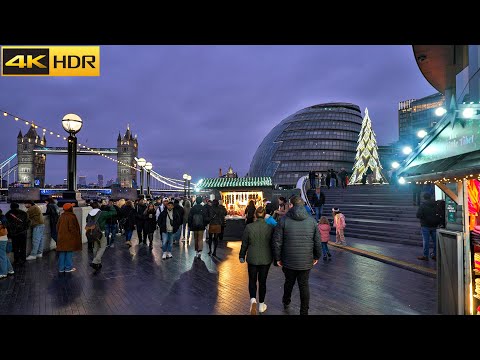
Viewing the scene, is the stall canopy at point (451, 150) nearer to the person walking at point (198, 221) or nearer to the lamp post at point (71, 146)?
the person walking at point (198, 221)

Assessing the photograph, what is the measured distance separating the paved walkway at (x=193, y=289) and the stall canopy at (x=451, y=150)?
98.2 inches

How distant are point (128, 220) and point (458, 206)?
11.7m

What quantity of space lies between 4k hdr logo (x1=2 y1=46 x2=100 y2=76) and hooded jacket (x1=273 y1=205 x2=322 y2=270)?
4.13 meters

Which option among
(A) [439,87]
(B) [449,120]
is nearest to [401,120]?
(A) [439,87]

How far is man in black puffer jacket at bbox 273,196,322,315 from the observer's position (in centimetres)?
505

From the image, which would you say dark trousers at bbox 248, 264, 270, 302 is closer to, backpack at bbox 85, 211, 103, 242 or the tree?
backpack at bbox 85, 211, 103, 242

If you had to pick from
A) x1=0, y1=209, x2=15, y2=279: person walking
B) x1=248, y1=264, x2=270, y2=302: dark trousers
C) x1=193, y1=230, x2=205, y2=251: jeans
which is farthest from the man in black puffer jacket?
x1=0, y1=209, x2=15, y2=279: person walking

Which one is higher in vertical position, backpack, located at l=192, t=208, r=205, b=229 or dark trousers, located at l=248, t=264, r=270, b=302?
backpack, located at l=192, t=208, r=205, b=229

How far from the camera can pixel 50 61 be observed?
16.4 ft

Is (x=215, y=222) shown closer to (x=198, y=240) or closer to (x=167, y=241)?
(x=198, y=240)

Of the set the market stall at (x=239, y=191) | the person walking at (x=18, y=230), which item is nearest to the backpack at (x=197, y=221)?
the person walking at (x=18, y=230)

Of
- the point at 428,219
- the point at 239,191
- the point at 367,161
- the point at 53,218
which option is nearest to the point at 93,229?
the point at 53,218
